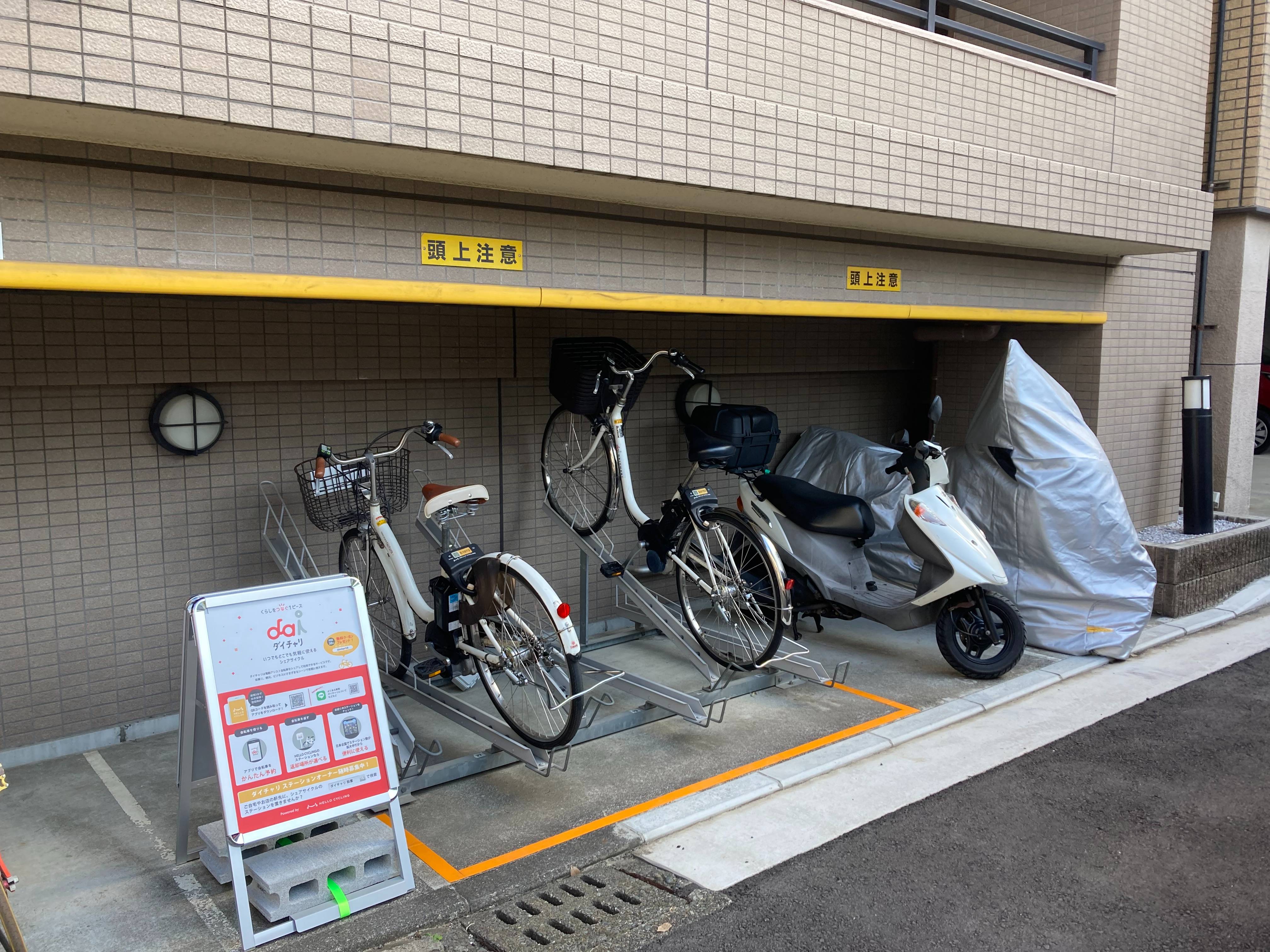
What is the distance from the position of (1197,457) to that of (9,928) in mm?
8012

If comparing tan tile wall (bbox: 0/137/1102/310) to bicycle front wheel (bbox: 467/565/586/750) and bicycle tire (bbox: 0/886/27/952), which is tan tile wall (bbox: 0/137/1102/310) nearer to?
bicycle front wheel (bbox: 467/565/586/750)

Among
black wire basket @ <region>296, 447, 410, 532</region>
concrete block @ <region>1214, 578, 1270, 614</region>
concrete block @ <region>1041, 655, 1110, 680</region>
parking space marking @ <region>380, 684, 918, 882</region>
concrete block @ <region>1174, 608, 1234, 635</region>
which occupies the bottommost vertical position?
parking space marking @ <region>380, 684, 918, 882</region>

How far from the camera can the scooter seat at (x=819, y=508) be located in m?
6.04

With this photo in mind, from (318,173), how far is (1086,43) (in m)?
5.82

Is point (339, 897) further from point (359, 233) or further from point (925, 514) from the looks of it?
point (925, 514)

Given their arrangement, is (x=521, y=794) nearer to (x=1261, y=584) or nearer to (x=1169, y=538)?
(x=1169, y=538)

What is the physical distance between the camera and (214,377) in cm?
507

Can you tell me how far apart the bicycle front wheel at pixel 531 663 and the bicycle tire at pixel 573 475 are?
154 cm

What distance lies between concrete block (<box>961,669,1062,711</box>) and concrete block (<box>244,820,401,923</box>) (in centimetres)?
331

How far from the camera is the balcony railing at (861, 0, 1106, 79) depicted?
6.09m

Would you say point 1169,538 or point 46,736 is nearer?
point 46,736

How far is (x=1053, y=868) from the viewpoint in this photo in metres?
3.84

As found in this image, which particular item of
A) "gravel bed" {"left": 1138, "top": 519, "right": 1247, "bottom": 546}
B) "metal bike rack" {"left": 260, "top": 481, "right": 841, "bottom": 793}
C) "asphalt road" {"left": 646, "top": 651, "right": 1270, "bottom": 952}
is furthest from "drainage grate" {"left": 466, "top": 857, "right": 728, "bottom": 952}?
"gravel bed" {"left": 1138, "top": 519, "right": 1247, "bottom": 546}

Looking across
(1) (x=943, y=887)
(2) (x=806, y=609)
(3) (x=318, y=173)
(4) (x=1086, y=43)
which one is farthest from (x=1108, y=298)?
(3) (x=318, y=173)
